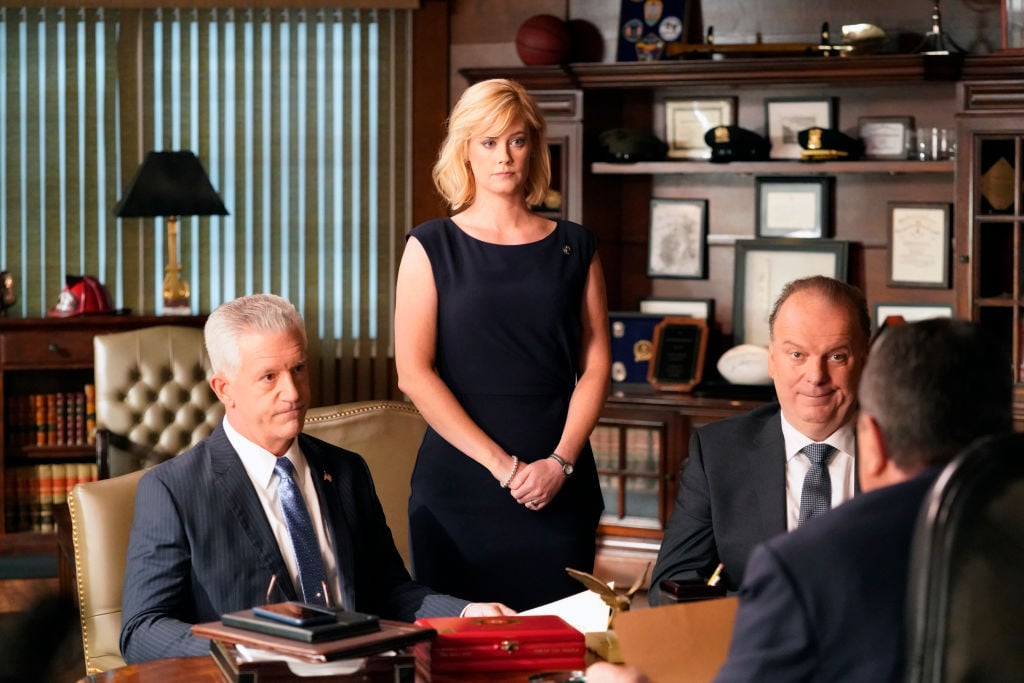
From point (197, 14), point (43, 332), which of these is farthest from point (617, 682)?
point (197, 14)

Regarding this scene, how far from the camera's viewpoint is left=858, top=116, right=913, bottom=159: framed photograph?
5035mm

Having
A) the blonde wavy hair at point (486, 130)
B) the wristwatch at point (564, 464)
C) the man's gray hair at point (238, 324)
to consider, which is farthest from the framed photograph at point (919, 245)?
the man's gray hair at point (238, 324)

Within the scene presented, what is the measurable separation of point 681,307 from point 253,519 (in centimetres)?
358

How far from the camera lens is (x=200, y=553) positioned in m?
2.02

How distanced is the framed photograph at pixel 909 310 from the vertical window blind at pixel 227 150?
6.84 ft

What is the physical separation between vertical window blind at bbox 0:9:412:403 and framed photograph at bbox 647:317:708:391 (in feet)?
4.39

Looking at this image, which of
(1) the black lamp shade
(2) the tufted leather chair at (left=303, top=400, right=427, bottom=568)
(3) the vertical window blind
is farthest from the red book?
(3) the vertical window blind

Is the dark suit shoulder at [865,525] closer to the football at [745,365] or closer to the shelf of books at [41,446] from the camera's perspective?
the football at [745,365]

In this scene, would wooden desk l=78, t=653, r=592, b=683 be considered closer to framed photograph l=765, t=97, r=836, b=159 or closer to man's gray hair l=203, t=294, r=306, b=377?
man's gray hair l=203, t=294, r=306, b=377

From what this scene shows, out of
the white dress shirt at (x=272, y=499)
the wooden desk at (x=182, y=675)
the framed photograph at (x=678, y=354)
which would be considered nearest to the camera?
the wooden desk at (x=182, y=675)

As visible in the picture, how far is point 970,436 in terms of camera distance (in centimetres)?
126

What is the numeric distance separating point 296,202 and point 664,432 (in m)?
2.04

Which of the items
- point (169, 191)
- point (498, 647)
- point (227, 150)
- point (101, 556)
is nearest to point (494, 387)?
point (101, 556)

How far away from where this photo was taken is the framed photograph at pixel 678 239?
5.42 metres
